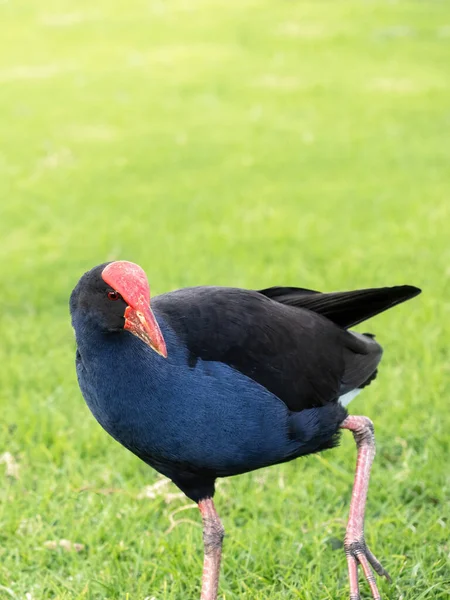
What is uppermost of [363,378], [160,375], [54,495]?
[160,375]

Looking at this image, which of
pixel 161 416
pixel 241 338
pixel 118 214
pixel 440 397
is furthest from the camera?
pixel 118 214

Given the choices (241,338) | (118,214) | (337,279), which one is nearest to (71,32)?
(118,214)

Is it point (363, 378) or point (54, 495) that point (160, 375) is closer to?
point (363, 378)

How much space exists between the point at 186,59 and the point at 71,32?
3.07m

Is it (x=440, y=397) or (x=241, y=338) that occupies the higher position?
(x=241, y=338)

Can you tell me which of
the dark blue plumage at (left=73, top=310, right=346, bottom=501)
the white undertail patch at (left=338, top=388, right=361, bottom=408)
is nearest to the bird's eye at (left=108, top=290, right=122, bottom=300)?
the dark blue plumage at (left=73, top=310, right=346, bottom=501)

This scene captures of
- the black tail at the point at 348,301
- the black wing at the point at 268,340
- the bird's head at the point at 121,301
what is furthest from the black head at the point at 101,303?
the black tail at the point at 348,301

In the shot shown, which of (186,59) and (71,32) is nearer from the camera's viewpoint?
(186,59)

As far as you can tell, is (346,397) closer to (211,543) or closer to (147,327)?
(211,543)

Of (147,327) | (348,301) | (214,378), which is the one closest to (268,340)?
(214,378)

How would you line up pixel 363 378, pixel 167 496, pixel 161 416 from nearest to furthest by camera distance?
pixel 161 416 < pixel 363 378 < pixel 167 496

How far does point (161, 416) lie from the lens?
2.61 metres

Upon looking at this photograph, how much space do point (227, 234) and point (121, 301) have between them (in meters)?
4.39

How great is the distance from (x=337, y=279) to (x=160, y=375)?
347 centimetres
